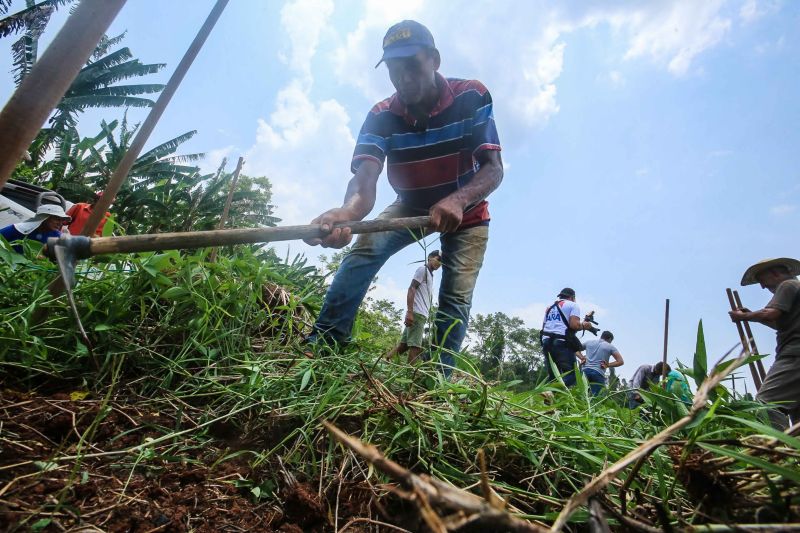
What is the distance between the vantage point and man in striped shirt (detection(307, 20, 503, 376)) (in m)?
2.26

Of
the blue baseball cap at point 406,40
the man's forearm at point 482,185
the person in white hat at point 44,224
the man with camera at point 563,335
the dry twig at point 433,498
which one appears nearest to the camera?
the dry twig at point 433,498

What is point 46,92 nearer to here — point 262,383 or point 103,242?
point 103,242

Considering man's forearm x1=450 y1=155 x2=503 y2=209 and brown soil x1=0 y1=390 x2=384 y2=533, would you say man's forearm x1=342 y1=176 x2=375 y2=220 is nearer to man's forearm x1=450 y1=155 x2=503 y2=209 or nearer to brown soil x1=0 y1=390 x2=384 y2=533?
Answer: man's forearm x1=450 y1=155 x2=503 y2=209

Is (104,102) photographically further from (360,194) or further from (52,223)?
(360,194)

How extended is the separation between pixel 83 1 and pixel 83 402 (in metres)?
1.16

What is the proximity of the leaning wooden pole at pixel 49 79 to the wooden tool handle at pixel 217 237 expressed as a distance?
34 cm

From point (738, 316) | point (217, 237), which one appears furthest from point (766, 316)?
point (217, 237)

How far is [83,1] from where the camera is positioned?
3.57 feet

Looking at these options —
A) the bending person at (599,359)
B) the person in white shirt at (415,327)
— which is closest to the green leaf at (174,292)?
the person in white shirt at (415,327)

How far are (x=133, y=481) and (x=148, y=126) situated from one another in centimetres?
167

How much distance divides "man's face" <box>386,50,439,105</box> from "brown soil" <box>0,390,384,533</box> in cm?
194

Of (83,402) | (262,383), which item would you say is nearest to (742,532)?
(262,383)

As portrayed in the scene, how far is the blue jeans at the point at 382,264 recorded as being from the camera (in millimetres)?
2215

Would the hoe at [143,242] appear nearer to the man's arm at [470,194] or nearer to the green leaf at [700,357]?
the man's arm at [470,194]
